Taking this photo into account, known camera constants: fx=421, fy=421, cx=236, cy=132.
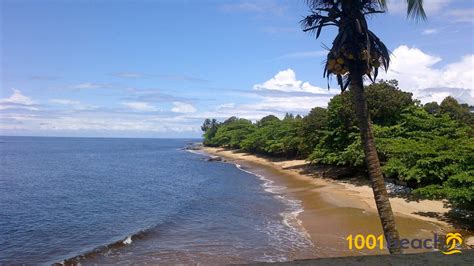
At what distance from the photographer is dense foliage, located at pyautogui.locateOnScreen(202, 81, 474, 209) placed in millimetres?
21328

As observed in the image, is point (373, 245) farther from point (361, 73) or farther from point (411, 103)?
point (411, 103)

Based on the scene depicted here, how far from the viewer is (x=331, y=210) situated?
1061 inches

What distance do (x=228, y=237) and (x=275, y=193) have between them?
15811mm

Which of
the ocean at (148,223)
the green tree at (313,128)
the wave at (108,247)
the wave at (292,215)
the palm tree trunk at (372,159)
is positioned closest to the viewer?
the palm tree trunk at (372,159)

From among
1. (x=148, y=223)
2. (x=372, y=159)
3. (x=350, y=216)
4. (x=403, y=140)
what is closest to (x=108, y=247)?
(x=148, y=223)

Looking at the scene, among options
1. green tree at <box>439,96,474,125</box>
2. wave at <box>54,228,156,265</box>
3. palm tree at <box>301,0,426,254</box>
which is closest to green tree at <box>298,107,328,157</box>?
green tree at <box>439,96,474,125</box>

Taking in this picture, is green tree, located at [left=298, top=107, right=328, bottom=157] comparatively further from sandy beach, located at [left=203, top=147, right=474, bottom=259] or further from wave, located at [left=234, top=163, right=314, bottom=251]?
sandy beach, located at [left=203, top=147, right=474, bottom=259]

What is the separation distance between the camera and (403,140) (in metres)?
30.7

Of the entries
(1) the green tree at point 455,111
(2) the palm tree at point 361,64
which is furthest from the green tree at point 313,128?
(2) the palm tree at point 361,64

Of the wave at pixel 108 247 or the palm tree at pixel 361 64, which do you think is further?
the wave at pixel 108 247

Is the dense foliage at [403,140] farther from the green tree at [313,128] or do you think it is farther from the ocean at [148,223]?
the ocean at [148,223]

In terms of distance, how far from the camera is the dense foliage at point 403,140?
21328 millimetres

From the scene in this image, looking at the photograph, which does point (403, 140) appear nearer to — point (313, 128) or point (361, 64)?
point (313, 128)

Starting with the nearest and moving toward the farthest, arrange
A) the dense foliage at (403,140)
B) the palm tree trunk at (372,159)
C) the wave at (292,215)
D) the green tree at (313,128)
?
the palm tree trunk at (372,159) < the wave at (292,215) < the dense foliage at (403,140) < the green tree at (313,128)
